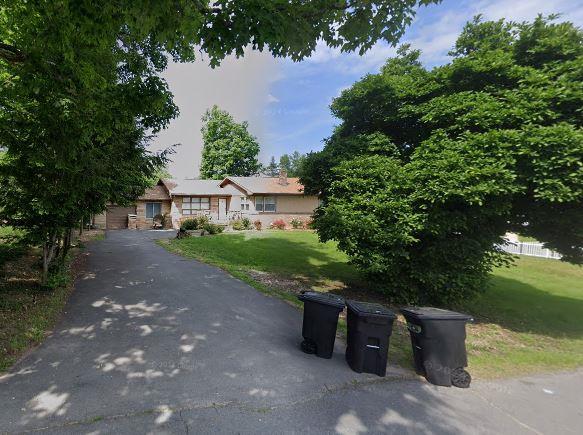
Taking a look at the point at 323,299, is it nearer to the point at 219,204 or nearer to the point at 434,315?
the point at 434,315

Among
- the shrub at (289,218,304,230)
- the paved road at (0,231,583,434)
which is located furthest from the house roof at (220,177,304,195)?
the paved road at (0,231,583,434)

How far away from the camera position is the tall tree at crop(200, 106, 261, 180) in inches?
1779

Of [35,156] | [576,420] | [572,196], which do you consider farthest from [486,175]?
[35,156]

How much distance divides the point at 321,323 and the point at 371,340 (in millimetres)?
807

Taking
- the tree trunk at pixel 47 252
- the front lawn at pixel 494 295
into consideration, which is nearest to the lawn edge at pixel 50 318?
the tree trunk at pixel 47 252

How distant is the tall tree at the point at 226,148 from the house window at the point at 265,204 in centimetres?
1780

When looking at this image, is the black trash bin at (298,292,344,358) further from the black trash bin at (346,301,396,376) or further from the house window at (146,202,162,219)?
the house window at (146,202,162,219)

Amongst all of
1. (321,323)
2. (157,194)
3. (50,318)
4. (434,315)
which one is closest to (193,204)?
(157,194)

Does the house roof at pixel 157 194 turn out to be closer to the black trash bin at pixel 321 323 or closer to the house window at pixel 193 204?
the house window at pixel 193 204

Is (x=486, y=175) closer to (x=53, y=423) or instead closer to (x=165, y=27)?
(x=165, y=27)

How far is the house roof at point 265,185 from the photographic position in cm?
A: 2845

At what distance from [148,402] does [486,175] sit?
664cm

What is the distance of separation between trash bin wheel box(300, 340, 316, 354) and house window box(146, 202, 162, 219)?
25.8 meters

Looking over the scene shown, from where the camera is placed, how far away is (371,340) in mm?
4629
